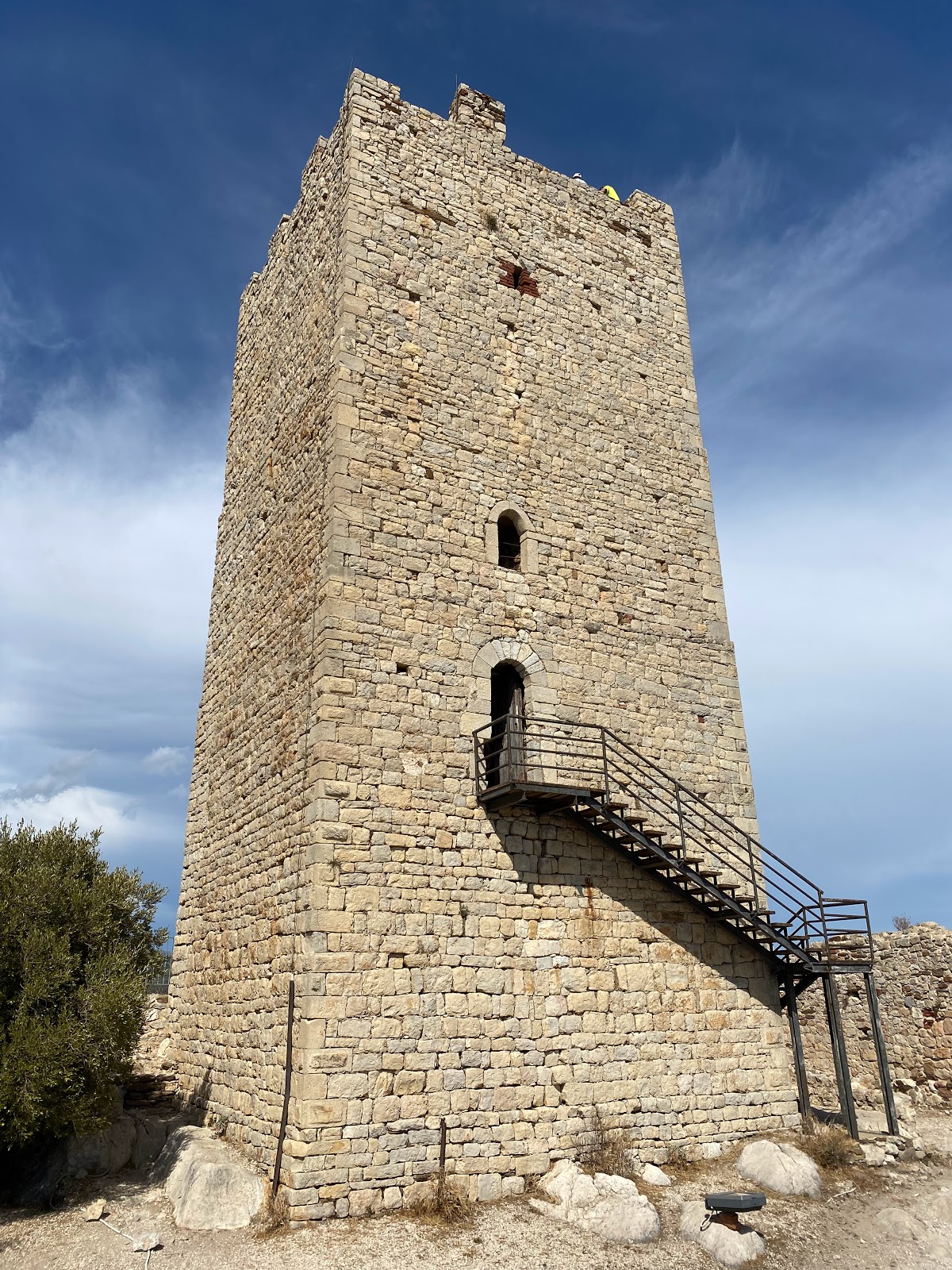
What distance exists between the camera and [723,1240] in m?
8.51

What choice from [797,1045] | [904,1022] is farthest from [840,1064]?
[904,1022]

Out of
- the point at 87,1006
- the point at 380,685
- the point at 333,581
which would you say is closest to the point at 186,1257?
the point at 87,1006

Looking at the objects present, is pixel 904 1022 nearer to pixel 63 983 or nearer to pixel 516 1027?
pixel 516 1027

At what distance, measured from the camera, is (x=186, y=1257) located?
8.02m

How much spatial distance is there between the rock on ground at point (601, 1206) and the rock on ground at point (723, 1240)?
32 centimetres

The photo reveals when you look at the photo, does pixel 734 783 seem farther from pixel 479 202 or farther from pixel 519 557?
pixel 479 202

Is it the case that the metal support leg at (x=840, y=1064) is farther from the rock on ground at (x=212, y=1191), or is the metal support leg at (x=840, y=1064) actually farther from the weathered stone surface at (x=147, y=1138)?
the weathered stone surface at (x=147, y=1138)

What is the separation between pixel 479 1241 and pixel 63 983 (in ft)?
15.5

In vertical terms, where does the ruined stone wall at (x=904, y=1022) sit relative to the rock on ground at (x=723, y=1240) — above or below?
above

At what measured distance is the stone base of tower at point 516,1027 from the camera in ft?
29.6

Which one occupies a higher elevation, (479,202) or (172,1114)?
(479,202)

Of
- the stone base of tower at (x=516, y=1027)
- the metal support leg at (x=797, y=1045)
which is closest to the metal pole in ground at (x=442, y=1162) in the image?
the stone base of tower at (x=516, y=1027)

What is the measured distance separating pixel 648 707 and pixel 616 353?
5975 millimetres

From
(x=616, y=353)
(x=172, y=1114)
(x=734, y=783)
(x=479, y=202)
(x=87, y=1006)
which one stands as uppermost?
(x=479, y=202)
